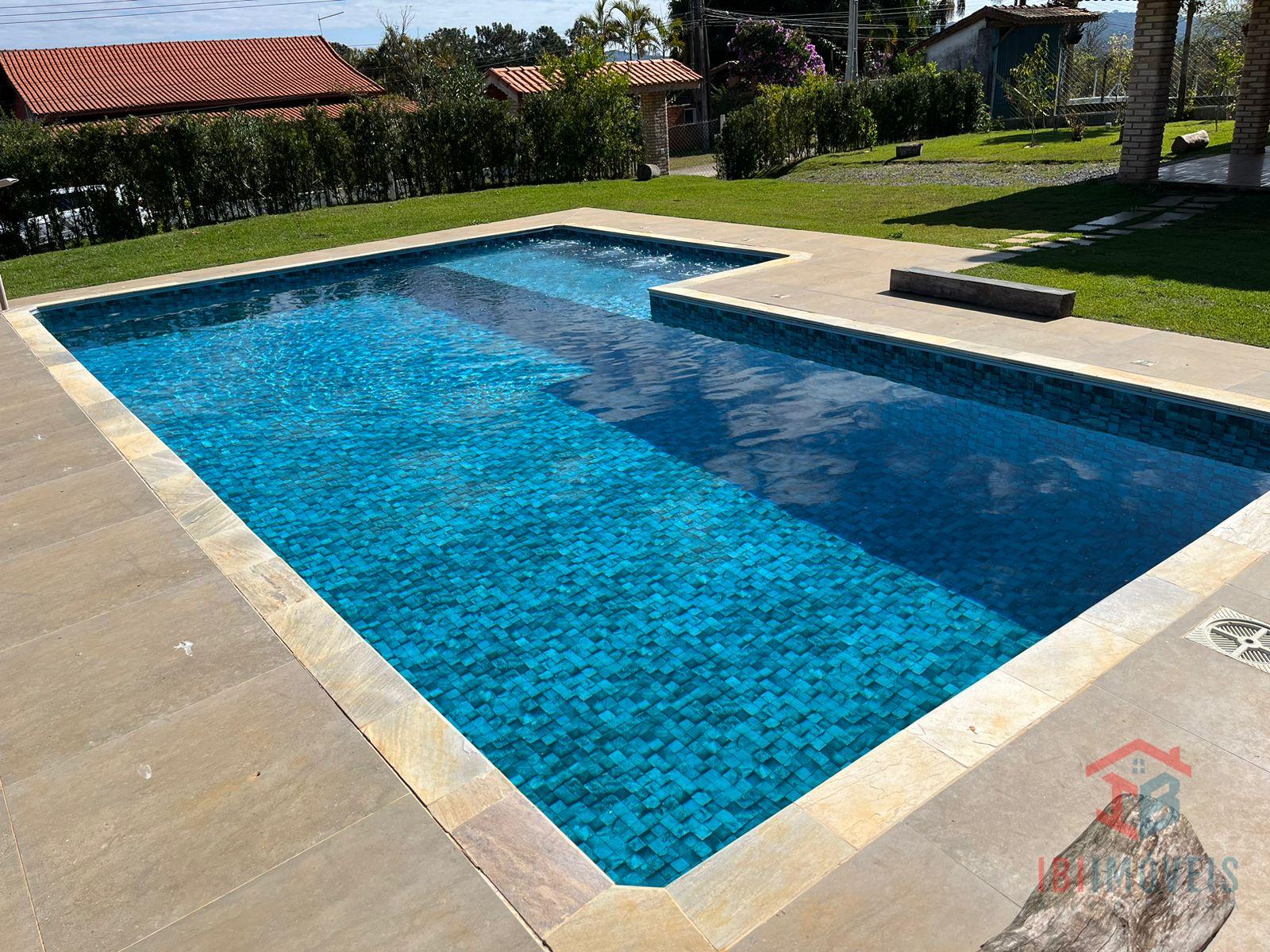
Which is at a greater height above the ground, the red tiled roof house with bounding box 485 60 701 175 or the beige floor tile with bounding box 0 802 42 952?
the red tiled roof house with bounding box 485 60 701 175

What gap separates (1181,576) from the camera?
14.0ft

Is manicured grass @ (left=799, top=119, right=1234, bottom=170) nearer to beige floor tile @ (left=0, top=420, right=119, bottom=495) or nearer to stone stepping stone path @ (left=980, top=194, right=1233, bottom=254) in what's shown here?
stone stepping stone path @ (left=980, top=194, right=1233, bottom=254)

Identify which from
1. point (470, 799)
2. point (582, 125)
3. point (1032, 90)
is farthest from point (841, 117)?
point (470, 799)

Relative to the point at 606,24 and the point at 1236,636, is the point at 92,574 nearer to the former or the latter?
the point at 1236,636

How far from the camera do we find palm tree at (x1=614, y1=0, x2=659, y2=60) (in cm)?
3828

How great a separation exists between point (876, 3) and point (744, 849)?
53.1m

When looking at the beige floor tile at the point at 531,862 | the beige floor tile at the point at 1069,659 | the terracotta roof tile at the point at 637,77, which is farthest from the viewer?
the terracotta roof tile at the point at 637,77

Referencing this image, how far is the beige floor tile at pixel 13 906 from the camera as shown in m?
2.71

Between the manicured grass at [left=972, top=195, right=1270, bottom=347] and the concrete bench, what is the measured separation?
0.35 m

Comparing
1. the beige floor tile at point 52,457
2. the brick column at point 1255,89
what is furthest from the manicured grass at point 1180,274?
the beige floor tile at point 52,457

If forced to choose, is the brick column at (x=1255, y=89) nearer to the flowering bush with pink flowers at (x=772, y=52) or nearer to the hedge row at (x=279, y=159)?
the hedge row at (x=279, y=159)

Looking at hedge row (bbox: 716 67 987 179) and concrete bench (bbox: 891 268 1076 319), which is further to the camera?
hedge row (bbox: 716 67 987 179)

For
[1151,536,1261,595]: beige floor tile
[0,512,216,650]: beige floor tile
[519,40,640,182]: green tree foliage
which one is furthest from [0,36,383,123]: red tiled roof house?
[1151,536,1261,595]: beige floor tile

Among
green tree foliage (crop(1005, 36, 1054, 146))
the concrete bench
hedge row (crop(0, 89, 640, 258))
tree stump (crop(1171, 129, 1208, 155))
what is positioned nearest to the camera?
the concrete bench
